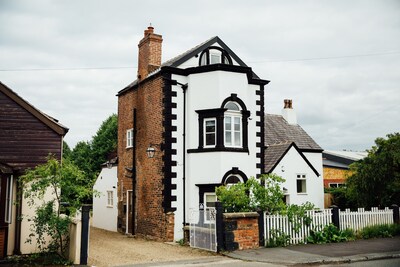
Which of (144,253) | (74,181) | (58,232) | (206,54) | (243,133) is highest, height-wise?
(206,54)

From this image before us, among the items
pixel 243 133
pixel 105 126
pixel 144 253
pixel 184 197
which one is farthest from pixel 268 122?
pixel 105 126

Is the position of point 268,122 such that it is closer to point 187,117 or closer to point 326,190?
point 326,190

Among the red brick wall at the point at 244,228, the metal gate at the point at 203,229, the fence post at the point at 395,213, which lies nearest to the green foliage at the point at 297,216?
the red brick wall at the point at 244,228

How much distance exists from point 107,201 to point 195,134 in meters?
10.4

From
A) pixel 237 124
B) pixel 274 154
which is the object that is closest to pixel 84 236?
pixel 237 124

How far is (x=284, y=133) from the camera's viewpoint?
3005 centimetres

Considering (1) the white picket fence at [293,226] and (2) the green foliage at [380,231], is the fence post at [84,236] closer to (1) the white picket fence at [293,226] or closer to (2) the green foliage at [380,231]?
(1) the white picket fence at [293,226]

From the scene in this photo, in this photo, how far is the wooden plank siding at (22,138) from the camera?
51.8 ft

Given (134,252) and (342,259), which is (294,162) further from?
(134,252)

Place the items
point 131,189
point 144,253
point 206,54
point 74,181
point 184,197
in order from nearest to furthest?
point 74,181 < point 144,253 < point 184,197 < point 206,54 < point 131,189

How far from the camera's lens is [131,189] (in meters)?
22.6

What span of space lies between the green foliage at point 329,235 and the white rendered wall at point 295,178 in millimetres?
7922

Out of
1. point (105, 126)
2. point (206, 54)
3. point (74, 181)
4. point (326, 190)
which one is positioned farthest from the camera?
point (105, 126)

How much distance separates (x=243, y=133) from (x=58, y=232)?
9699mm
